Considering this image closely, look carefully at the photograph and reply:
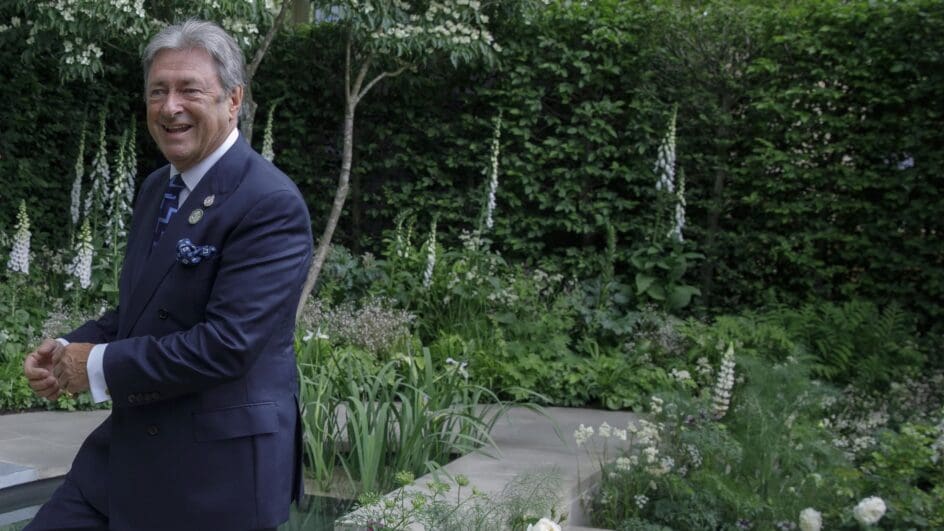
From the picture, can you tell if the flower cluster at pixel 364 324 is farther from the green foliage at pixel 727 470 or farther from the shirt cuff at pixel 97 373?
the shirt cuff at pixel 97 373

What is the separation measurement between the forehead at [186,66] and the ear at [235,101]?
7 cm

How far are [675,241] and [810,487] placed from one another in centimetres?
397

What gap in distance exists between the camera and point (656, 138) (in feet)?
24.9

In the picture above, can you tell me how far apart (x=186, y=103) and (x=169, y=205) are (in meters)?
0.26

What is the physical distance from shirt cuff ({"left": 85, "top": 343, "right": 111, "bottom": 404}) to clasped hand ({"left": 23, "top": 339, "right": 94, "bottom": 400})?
13 mm

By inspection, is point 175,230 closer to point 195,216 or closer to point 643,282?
point 195,216

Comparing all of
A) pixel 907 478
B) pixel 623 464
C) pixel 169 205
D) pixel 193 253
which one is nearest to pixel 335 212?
pixel 623 464

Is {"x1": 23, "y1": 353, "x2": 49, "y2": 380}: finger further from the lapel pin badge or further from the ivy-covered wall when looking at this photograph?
the ivy-covered wall

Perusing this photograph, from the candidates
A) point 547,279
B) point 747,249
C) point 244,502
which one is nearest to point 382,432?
point 244,502

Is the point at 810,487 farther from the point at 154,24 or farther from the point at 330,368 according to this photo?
the point at 154,24

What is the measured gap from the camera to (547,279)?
24.0 feet

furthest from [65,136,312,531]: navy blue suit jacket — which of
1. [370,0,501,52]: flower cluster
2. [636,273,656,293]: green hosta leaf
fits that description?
[636,273,656,293]: green hosta leaf

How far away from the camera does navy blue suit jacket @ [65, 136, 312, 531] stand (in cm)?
183

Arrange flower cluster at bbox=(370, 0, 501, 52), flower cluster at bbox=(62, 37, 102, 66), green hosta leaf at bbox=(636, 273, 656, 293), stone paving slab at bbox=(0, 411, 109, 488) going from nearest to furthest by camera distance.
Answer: stone paving slab at bbox=(0, 411, 109, 488) < flower cluster at bbox=(62, 37, 102, 66) < flower cluster at bbox=(370, 0, 501, 52) < green hosta leaf at bbox=(636, 273, 656, 293)
